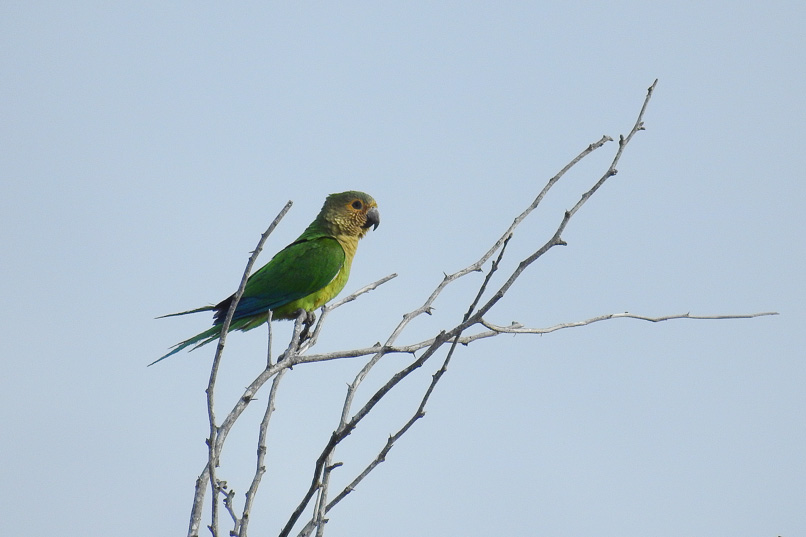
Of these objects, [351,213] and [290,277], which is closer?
[290,277]

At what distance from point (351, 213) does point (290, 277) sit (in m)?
1.29

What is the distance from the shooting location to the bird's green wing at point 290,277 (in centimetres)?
696

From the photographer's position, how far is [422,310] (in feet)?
11.4

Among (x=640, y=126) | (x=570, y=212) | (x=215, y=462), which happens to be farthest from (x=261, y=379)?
(x=640, y=126)

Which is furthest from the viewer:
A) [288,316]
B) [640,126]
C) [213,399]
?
[288,316]

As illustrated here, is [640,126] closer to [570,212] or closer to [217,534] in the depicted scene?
[570,212]

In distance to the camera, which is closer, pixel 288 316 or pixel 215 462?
pixel 215 462

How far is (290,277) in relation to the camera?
7.09m

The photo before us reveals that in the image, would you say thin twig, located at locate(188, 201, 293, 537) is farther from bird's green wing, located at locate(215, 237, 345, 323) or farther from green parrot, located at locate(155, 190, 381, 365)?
bird's green wing, located at locate(215, 237, 345, 323)

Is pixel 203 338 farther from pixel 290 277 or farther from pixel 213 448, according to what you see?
pixel 213 448

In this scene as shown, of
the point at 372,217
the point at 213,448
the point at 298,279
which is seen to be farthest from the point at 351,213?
the point at 213,448

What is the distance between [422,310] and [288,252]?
160 inches

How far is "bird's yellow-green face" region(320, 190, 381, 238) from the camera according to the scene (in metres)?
7.98

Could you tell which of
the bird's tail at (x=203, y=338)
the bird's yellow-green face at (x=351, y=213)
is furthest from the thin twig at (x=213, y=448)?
the bird's yellow-green face at (x=351, y=213)
